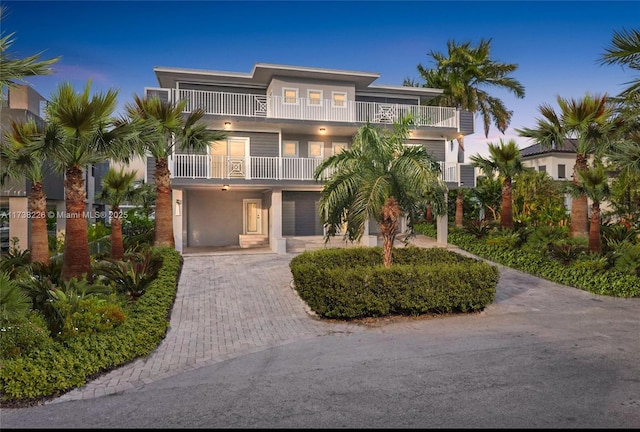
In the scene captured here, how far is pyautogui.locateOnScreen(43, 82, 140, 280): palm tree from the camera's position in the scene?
9.71 metres

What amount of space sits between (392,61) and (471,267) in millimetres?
10557

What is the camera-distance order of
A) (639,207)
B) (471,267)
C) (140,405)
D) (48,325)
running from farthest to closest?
(639,207)
(471,267)
(48,325)
(140,405)

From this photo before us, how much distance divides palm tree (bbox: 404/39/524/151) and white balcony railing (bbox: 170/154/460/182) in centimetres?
922

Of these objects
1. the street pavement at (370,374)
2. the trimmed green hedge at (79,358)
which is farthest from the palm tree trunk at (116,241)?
the trimmed green hedge at (79,358)

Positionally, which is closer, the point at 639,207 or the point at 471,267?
the point at 471,267

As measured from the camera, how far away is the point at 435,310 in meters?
10.6

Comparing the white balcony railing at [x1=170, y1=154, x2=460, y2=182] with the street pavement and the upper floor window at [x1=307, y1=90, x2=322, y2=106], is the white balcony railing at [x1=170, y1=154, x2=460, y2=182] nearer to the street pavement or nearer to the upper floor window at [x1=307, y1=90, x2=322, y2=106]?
the upper floor window at [x1=307, y1=90, x2=322, y2=106]

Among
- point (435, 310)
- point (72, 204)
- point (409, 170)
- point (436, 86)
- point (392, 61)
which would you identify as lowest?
point (435, 310)

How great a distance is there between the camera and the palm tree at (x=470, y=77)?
28312 millimetres

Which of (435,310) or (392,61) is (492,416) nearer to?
(435,310)

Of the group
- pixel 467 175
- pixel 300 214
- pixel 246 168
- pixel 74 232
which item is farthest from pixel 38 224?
pixel 467 175

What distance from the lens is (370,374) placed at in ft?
21.9

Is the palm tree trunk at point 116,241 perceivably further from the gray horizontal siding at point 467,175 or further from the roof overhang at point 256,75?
the gray horizontal siding at point 467,175

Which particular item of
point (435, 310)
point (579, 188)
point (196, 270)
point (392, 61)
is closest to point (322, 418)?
point (435, 310)
